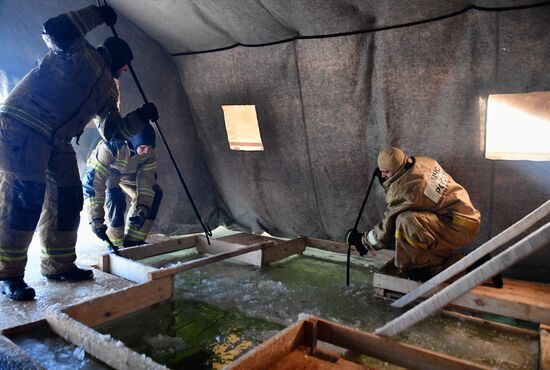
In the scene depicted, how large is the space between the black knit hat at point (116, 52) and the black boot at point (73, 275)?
1490 mm

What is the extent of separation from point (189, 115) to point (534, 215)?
348cm

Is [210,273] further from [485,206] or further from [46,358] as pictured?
[485,206]

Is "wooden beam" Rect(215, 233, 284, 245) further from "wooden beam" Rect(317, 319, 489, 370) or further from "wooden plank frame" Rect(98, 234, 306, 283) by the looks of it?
"wooden beam" Rect(317, 319, 489, 370)

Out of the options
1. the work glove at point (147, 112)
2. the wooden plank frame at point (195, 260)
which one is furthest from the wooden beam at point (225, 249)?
the work glove at point (147, 112)

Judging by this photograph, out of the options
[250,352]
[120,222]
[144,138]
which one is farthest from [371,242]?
[120,222]

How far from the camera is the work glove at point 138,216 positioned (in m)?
4.04

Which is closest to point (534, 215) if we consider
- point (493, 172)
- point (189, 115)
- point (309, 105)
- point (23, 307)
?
point (493, 172)

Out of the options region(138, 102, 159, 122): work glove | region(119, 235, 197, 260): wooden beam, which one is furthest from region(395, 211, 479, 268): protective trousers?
region(119, 235, 197, 260): wooden beam

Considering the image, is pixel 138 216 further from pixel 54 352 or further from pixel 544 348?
pixel 544 348

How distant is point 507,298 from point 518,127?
1.46 meters

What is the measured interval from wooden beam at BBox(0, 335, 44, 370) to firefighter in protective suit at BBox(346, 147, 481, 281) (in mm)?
2270

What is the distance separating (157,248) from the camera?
396 centimetres

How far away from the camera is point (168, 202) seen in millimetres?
4758

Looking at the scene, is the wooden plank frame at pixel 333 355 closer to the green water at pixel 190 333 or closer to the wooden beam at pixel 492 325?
the green water at pixel 190 333
